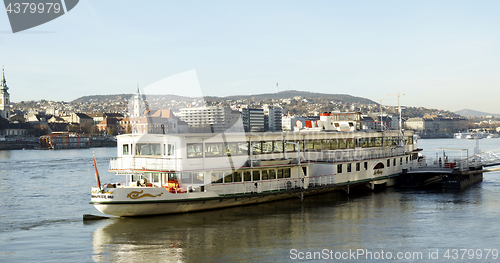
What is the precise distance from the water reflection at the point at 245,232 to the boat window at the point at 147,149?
320 centimetres

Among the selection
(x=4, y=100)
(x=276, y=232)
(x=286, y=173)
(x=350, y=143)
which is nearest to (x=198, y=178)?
(x=276, y=232)

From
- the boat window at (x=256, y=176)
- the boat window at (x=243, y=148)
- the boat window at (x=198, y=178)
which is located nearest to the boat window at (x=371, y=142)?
the boat window at (x=256, y=176)

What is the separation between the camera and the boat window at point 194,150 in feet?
72.3

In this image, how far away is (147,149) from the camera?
73.9ft

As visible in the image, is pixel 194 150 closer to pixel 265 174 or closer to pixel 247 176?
pixel 247 176

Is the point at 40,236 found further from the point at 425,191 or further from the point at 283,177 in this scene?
the point at 425,191

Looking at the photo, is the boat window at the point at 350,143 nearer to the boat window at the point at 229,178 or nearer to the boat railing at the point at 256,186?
the boat railing at the point at 256,186

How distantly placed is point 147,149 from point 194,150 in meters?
2.38

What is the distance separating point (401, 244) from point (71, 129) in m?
182

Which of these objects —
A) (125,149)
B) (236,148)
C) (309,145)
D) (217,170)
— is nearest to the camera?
(217,170)

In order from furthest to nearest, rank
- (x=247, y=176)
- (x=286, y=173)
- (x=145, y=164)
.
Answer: (x=286, y=173) → (x=247, y=176) → (x=145, y=164)

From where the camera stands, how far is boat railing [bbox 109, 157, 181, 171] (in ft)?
71.7

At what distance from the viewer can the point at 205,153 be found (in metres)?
22.5

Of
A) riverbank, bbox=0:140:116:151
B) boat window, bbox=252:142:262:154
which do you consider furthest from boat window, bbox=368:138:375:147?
riverbank, bbox=0:140:116:151
